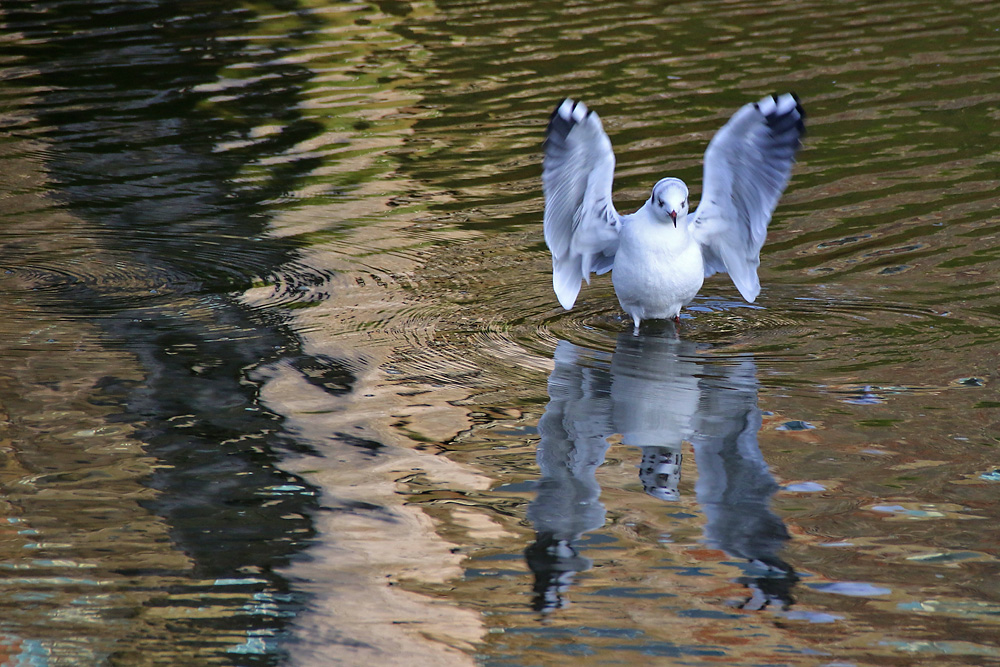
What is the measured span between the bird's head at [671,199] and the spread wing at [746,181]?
214 mm

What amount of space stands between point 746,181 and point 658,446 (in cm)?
186

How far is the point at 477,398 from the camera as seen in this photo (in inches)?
222

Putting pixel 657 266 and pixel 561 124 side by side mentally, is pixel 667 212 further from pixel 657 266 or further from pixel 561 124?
pixel 561 124

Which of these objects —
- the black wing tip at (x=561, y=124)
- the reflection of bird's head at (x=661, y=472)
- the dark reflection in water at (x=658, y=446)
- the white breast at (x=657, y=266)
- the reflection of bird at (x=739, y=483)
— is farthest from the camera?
the white breast at (x=657, y=266)

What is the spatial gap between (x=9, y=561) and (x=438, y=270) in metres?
3.58

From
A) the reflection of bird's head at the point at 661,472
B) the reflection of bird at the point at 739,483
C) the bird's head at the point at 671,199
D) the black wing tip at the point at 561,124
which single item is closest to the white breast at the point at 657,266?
the bird's head at the point at 671,199

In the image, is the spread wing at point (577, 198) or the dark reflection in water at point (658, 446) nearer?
the dark reflection in water at point (658, 446)

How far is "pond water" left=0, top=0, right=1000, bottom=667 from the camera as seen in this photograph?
392cm

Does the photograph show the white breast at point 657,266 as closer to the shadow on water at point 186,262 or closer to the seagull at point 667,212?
the seagull at point 667,212

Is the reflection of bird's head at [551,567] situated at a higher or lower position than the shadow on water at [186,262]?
lower

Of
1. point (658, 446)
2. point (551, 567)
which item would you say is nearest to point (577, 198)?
point (658, 446)

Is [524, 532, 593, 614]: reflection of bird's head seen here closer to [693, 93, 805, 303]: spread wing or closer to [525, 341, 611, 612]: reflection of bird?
[525, 341, 611, 612]: reflection of bird

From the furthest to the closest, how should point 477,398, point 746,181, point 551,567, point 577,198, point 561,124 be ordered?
point 577,198 → point 746,181 → point 561,124 → point 477,398 → point 551,567

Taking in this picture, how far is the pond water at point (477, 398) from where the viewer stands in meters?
3.92
